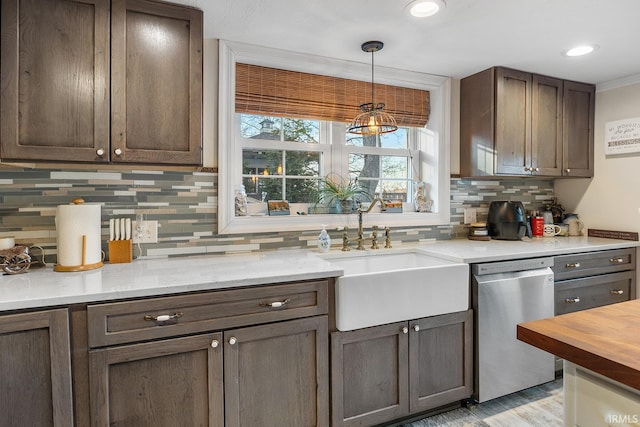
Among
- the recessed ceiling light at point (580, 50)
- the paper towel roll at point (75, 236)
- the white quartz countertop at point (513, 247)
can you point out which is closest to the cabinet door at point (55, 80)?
the paper towel roll at point (75, 236)

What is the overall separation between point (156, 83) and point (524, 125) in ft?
8.28

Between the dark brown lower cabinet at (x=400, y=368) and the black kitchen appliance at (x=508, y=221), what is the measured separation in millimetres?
1011

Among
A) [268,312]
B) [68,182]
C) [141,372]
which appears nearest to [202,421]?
[141,372]

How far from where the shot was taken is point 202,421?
1498mm

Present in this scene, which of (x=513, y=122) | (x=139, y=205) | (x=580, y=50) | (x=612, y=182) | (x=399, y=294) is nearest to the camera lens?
(x=399, y=294)

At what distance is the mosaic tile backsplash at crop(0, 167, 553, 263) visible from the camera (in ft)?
5.78

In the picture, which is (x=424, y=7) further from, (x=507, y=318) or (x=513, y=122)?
(x=507, y=318)

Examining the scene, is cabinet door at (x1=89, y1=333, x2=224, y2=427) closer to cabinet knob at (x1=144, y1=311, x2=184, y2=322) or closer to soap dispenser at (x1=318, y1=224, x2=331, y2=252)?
cabinet knob at (x1=144, y1=311, x2=184, y2=322)

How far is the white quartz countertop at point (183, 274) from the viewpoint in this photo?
4.31 feet

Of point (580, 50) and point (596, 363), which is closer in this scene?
point (596, 363)

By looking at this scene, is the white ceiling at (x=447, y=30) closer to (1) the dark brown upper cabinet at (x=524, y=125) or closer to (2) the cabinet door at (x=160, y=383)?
(1) the dark brown upper cabinet at (x=524, y=125)

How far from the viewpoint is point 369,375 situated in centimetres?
182

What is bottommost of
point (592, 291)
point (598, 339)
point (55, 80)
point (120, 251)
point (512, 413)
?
point (512, 413)

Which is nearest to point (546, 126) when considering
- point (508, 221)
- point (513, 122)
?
point (513, 122)
